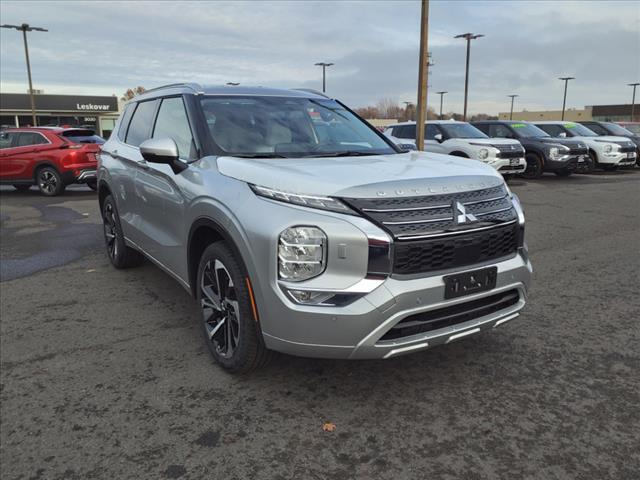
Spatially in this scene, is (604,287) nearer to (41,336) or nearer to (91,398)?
(91,398)

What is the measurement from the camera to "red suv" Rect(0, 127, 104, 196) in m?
12.6

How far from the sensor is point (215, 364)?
11.3 feet

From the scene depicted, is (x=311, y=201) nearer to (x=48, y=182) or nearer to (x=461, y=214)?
(x=461, y=214)

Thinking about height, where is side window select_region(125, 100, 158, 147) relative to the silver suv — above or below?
above

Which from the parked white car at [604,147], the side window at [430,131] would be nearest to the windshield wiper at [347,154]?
the side window at [430,131]

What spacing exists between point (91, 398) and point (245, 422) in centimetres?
96

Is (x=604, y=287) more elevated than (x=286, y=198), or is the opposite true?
(x=286, y=198)

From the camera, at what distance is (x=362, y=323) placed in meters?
2.54

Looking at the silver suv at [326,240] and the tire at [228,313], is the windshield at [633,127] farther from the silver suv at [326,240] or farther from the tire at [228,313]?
the tire at [228,313]

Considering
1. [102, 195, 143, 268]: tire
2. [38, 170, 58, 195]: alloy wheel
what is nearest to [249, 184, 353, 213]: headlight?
[102, 195, 143, 268]: tire

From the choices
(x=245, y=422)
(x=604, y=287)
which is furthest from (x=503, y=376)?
(x=604, y=287)

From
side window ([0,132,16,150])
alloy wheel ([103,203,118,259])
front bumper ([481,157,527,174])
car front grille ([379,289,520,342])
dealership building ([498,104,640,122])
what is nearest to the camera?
car front grille ([379,289,520,342])

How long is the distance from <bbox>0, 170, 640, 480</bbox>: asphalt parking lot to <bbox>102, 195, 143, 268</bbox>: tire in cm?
60

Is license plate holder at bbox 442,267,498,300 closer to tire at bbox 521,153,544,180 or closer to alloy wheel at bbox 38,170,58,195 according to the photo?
alloy wheel at bbox 38,170,58,195
